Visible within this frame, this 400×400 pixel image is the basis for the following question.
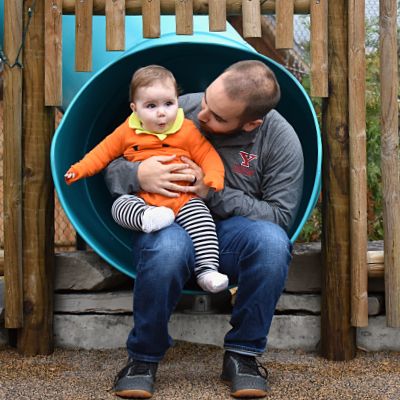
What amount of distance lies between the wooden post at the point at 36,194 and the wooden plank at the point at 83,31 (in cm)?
20

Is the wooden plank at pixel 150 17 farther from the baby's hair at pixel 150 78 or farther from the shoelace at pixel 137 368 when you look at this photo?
the shoelace at pixel 137 368

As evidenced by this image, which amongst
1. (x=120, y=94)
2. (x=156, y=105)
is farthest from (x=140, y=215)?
(x=120, y=94)

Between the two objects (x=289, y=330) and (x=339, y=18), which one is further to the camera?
(x=289, y=330)

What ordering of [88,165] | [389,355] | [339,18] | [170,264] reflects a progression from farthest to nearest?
[389,355] < [339,18] < [88,165] < [170,264]

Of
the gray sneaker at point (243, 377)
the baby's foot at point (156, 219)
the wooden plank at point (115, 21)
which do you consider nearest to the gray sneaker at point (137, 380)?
the gray sneaker at point (243, 377)

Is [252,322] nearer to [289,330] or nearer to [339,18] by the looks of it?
[289,330]

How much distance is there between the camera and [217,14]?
2244 millimetres

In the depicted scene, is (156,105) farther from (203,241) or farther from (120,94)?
(120,94)

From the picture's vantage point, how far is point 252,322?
194cm

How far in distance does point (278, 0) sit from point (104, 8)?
781 millimetres

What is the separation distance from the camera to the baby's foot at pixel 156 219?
1984 mm

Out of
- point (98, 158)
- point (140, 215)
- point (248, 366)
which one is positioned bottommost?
point (248, 366)

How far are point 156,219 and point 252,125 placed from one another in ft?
2.16

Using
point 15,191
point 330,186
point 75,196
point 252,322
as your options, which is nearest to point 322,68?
point 330,186
